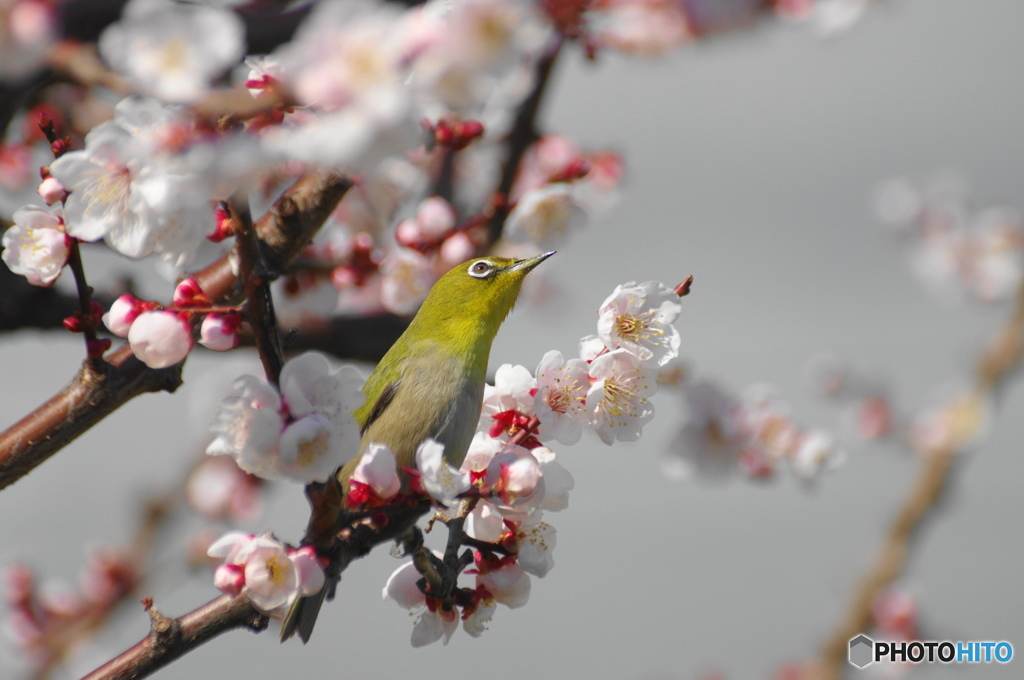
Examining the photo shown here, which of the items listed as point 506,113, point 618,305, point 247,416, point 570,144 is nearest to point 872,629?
point 570,144

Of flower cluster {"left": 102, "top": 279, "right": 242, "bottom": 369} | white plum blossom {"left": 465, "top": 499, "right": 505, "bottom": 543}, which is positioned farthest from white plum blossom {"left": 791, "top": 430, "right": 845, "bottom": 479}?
flower cluster {"left": 102, "top": 279, "right": 242, "bottom": 369}

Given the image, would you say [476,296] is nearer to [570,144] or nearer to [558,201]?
[558,201]

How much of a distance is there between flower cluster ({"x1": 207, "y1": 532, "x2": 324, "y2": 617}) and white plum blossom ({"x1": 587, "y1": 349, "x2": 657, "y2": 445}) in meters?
0.61

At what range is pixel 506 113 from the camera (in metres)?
3.81

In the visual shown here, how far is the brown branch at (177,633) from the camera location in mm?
1596

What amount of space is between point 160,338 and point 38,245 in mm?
401

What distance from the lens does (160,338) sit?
1.38 metres

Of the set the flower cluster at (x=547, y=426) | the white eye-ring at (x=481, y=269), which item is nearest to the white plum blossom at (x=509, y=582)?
the flower cluster at (x=547, y=426)

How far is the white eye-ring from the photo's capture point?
2834mm

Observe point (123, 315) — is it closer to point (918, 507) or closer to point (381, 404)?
point (381, 404)

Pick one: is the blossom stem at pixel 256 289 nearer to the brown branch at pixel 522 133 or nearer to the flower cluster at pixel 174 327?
the flower cluster at pixel 174 327

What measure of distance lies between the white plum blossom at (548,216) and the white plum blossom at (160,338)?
1.58 meters

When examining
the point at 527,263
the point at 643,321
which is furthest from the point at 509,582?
the point at 527,263

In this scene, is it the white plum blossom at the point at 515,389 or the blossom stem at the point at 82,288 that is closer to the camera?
the blossom stem at the point at 82,288
